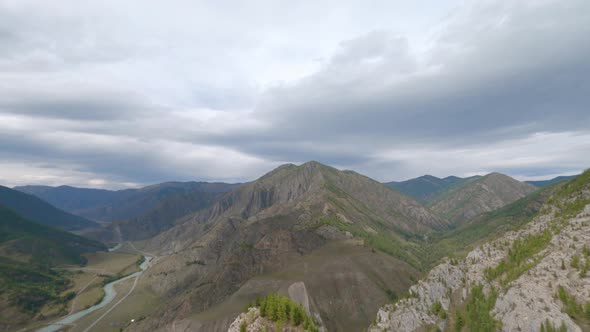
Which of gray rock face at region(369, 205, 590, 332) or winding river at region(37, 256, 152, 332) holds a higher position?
gray rock face at region(369, 205, 590, 332)

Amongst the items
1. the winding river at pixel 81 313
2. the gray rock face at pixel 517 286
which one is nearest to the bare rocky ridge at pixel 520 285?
the gray rock face at pixel 517 286

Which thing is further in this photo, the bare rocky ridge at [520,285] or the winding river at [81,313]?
the winding river at [81,313]

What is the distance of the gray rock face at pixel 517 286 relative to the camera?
44.5 metres

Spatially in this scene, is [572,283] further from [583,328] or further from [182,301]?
[182,301]

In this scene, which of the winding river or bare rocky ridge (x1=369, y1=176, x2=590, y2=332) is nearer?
bare rocky ridge (x1=369, y1=176, x2=590, y2=332)

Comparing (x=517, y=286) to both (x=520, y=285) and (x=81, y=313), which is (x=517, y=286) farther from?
(x=81, y=313)

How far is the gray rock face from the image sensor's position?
44469mm

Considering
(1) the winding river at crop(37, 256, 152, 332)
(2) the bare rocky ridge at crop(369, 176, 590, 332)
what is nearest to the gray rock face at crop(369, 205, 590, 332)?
(2) the bare rocky ridge at crop(369, 176, 590, 332)

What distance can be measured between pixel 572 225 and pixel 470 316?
26.4 meters

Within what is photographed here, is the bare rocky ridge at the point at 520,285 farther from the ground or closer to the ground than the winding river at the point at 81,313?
farther from the ground

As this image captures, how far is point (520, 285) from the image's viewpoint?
50.1 meters

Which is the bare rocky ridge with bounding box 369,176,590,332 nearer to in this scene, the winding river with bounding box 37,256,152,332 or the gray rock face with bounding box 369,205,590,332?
the gray rock face with bounding box 369,205,590,332

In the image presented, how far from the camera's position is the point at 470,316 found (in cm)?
5719

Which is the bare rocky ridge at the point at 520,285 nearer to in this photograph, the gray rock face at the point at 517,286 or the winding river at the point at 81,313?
the gray rock face at the point at 517,286
